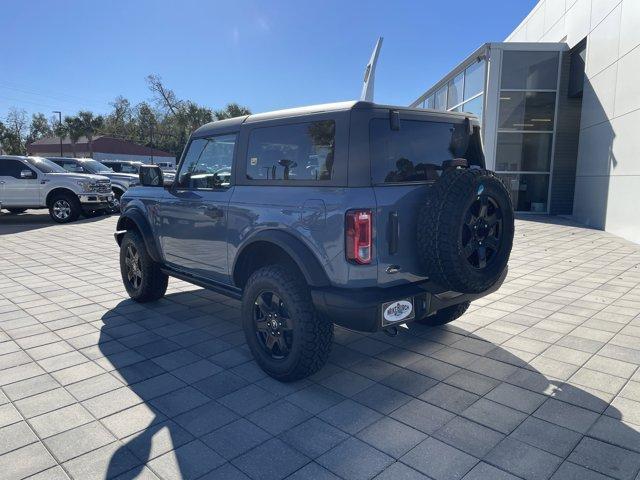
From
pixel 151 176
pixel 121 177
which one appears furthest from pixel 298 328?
pixel 121 177

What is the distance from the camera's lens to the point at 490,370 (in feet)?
11.9

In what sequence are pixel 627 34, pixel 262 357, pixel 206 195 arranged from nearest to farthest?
pixel 262 357 → pixel 206 195 → pixel 627 34

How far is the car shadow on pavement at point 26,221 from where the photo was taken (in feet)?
41.3

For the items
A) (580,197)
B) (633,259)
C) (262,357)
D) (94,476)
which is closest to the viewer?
(94,476)

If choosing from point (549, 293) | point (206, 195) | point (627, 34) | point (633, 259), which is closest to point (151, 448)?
point (206, 195)

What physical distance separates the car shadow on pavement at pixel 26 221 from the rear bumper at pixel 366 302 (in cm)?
1183

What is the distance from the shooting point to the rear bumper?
2.90 metres

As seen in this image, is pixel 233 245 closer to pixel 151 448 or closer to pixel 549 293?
pixel 151 448

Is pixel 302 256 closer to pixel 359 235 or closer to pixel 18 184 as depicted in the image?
pixel 359 235

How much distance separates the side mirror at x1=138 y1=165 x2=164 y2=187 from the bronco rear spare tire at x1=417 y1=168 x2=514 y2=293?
2993 mm

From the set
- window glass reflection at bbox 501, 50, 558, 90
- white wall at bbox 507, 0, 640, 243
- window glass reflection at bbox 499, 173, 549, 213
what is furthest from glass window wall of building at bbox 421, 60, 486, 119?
white wall at bbox 507, 0, 640, 243

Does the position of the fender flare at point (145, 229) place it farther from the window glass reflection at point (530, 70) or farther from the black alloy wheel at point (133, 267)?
the window glass reflection at point (530, 70)

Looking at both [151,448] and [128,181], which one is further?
[128,181]

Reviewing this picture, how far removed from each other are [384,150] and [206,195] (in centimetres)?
179
